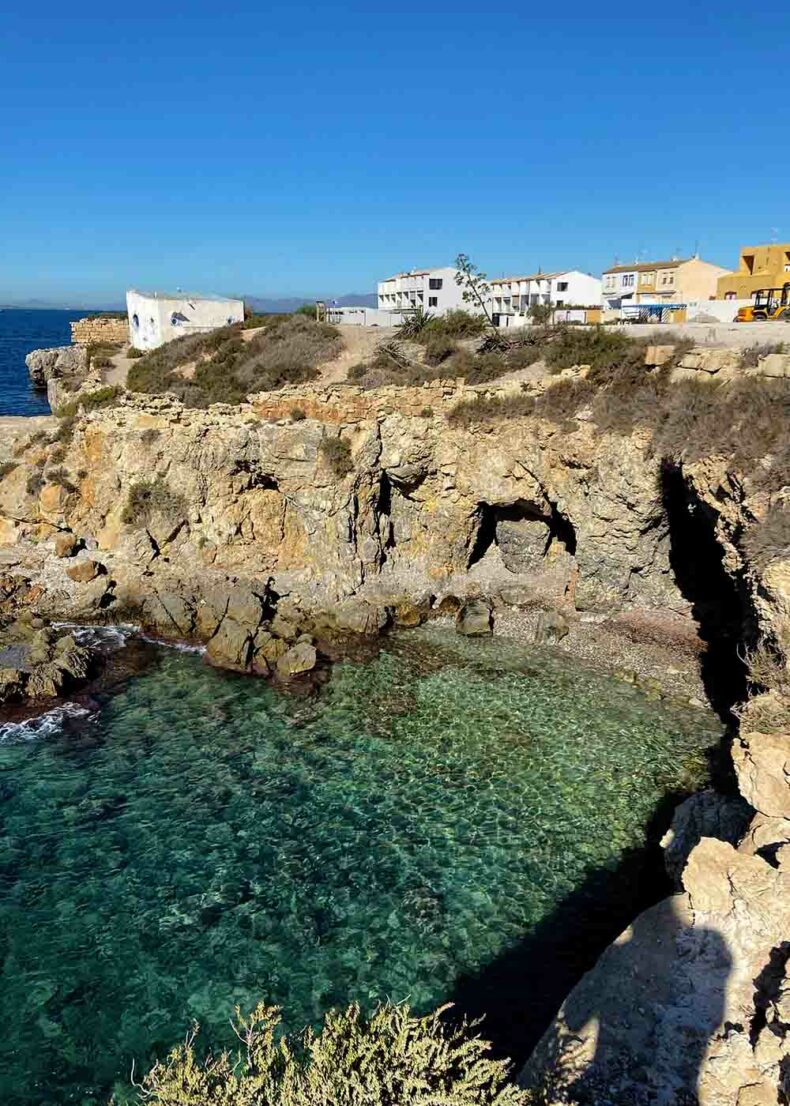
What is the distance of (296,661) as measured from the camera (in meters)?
20.9

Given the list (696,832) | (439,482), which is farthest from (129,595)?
(696,832)

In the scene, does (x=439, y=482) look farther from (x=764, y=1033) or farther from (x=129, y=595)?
(x=764, y=1033)

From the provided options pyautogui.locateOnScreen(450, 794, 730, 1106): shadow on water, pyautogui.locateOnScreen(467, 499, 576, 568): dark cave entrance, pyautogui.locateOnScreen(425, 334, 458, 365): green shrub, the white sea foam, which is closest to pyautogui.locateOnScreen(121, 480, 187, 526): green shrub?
the white sea foam

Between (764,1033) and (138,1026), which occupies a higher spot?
(764,1033)

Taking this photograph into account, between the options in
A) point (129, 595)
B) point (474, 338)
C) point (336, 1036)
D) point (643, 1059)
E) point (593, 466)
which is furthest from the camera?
point (474, 338)

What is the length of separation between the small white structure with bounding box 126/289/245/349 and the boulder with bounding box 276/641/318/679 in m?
27.2

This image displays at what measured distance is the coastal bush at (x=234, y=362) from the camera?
96.4 ft

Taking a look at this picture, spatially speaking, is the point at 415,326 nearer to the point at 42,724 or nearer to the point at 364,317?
the point at 364,317

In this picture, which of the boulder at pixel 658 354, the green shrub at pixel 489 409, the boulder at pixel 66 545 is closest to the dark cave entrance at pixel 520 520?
the green shrub at pixel 489 409

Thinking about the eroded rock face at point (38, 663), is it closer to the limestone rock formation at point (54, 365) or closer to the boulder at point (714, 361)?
the boulder at point (714, 361)

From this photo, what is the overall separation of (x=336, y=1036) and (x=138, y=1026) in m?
4.95

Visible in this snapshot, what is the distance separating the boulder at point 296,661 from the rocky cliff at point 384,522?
124 mm

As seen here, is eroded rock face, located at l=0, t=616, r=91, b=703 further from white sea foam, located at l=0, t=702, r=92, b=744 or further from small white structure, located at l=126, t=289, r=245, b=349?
small white structure, located at l=126, t=289, r=245, b=349

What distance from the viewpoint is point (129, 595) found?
25328 mm
